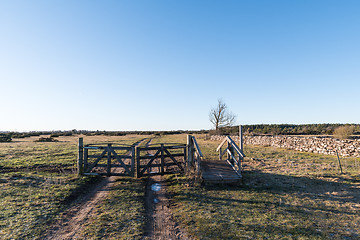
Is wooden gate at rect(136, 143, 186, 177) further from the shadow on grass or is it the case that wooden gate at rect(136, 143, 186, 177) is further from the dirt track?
the dirt track

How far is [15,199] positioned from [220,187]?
8408 mm

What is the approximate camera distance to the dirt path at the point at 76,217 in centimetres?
481

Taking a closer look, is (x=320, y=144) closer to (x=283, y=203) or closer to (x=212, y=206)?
(x=283, y=203)

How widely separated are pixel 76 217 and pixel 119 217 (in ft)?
4.53

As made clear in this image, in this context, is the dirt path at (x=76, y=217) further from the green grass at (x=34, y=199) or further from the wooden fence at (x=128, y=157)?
the wooden fence at (x=128, y=157)

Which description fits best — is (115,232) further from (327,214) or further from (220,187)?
(327,214)

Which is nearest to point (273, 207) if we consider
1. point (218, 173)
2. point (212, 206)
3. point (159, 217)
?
point (212, 206)

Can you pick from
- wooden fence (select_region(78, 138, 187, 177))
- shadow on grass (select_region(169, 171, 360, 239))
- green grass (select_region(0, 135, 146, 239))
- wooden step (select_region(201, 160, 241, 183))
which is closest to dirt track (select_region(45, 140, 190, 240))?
green grass (select_region(0, 135, 146, 239))

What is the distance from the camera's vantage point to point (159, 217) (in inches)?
228

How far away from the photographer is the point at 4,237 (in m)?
4.59

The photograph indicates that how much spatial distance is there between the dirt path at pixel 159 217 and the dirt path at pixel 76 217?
6.02ft

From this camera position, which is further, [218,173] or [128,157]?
[128,157]

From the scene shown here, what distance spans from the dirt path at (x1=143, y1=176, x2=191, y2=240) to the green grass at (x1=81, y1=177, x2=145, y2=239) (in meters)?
0.22

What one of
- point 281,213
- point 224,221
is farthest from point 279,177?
point 224,221
